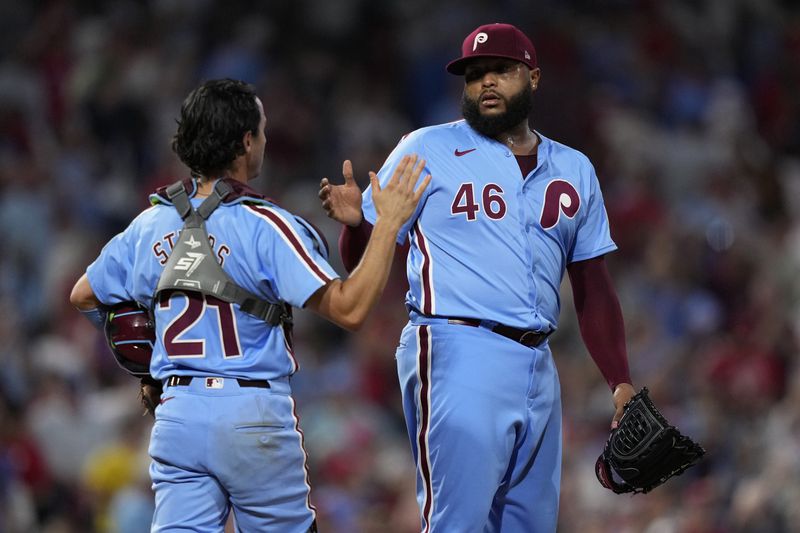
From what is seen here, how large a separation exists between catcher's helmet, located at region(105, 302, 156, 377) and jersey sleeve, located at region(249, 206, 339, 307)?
56cm

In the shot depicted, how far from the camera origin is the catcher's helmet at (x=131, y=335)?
4406 millimetres

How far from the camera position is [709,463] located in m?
7.60

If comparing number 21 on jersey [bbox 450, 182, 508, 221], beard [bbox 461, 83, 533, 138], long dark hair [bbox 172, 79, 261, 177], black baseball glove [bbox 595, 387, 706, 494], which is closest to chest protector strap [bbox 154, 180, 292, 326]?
long dark hair [bbox 172, 79, 261, 177]

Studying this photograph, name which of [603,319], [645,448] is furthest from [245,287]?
[645,448]

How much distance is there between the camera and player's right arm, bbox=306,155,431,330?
4016mm

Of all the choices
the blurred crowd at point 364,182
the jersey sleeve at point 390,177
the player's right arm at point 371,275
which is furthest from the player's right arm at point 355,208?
the blurred crowd at point 364,182

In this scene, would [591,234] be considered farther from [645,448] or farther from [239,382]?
[239,382]

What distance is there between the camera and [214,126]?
4207 millimetres

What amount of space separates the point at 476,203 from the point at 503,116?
356 mm

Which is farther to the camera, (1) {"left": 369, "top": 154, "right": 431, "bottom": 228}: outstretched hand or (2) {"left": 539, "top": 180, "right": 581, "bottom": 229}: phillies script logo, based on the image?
(2) {"left": 539, "top": 180, "right": 581, "bottom": 229}: phillies script logo

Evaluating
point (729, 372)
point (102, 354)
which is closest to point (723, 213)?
point (729, 372)

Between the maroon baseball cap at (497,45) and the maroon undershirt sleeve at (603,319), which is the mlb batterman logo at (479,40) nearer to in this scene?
the maroon baseball cap at (497,45)

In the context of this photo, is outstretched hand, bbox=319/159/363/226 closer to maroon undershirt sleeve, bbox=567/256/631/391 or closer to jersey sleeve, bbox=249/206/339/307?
jersey sleeve, bbox=249/206/339/307

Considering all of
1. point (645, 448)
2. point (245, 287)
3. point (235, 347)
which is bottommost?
point (645, 448)
